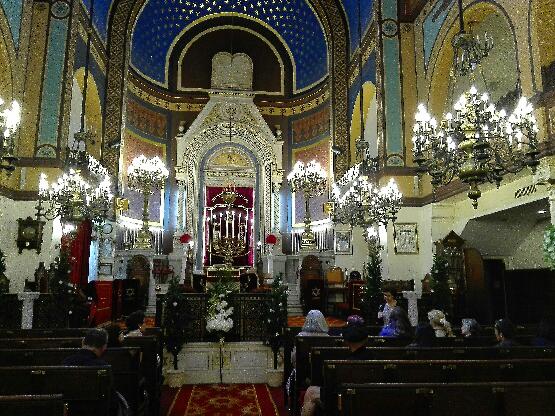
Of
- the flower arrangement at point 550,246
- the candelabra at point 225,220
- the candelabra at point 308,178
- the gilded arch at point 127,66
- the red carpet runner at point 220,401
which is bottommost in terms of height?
the red carpet runner at point 220,401

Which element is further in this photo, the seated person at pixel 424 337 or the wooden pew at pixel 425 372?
the seated person at pixel 424 337

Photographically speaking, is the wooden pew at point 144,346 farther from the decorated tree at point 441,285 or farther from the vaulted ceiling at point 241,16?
the vaulted ceiling at point 241,16

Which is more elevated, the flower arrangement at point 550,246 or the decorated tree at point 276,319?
the flower arrangement at point 550,246

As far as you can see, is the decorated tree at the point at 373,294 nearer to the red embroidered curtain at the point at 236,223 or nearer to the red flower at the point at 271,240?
the red flower at the point at 271,240

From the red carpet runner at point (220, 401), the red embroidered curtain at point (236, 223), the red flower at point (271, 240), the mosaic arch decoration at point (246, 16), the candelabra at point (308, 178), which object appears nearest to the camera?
the red carpet runner at point (220, 401)

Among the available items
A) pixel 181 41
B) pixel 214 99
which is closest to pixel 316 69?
pixel 214 99

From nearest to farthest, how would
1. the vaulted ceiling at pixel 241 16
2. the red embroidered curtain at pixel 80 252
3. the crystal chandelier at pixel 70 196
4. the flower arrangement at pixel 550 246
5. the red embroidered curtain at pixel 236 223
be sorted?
the flower arrangement at pixel 550 246
the crystal chandelier at pixel 70 196
the red embroidered curtain at pixel 80 252
the vaulted ceiling at pixel 241 16
the red embroidered curtain at pixel 236 223

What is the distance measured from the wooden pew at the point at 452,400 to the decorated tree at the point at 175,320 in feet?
17.0

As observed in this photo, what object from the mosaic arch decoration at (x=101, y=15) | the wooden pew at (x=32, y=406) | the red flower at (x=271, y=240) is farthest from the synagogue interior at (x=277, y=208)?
the red flower at (x=271, y=240)

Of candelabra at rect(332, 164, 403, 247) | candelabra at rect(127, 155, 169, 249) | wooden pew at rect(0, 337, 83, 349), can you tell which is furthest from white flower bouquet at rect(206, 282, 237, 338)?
candelabra at rect(127, 155, 169, 249)

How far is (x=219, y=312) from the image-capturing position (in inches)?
319

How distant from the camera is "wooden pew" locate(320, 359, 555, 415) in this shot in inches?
145

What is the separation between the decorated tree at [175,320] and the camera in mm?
7551

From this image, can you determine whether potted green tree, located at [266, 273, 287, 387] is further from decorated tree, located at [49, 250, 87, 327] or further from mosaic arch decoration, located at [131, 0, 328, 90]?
mosaic arch decoration, located at [131, 0, 328, 90]
